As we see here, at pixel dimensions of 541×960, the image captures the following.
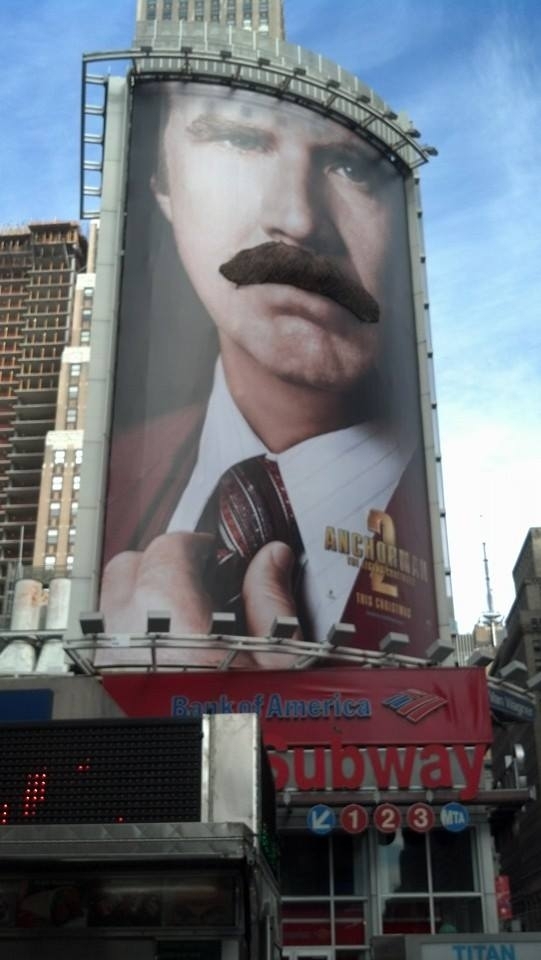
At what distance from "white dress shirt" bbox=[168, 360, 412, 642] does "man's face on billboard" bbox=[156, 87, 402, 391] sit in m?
2.63

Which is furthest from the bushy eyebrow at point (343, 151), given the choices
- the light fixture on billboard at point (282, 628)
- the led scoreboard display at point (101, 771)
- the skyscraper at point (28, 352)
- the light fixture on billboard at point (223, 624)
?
the skyscraper at point (28, 352)

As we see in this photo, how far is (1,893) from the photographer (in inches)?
566

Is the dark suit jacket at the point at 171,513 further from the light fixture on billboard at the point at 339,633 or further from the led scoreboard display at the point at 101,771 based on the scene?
the led scoreboard display at the point at 101,771

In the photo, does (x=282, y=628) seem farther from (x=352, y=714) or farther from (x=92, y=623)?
(x=92, y=623)

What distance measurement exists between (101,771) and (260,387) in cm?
2777

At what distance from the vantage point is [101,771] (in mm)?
15234

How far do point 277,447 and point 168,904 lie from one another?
27.9 metres

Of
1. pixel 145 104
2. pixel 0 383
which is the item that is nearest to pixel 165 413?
pixel 145 104

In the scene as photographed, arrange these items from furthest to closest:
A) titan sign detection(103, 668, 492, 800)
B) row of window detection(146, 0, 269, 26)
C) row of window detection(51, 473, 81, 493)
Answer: row of window detection(146, 0, 269, 26)
row of window detection(51, 473, 81, 493)
titan sign detection(103, 668, 492, 800)

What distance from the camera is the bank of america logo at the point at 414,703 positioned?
3238cm

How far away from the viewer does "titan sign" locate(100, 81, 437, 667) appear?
38.6m

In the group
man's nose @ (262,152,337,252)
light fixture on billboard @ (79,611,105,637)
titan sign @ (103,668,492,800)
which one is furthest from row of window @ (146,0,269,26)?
→ titan sign @ (103,668,492,800)

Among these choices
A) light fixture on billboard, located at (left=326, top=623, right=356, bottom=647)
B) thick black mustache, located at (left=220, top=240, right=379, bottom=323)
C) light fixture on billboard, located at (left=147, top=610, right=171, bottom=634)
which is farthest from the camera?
thick black mustache, located at (left=220, top=240, right=379, bottom=323)

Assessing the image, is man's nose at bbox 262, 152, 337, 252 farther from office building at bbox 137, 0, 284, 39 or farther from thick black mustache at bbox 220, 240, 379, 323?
office building at bbox 137, 0, 284, 39
